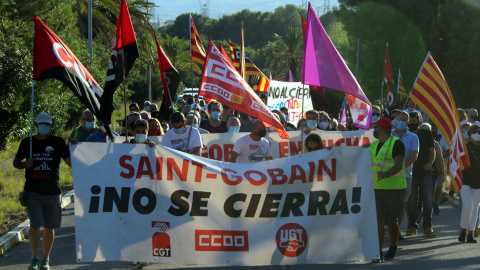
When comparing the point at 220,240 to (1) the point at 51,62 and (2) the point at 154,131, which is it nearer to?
(1) the point at 51,62

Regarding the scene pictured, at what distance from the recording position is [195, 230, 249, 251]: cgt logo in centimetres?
730

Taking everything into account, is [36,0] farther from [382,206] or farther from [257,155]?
[382,206]

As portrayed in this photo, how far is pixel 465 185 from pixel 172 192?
4.39 m

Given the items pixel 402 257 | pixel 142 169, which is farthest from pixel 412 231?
pixel 142 169

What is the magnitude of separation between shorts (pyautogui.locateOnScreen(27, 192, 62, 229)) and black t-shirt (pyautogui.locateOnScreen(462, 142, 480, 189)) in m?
5.35

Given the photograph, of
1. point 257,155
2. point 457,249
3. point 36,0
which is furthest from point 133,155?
point 36,0

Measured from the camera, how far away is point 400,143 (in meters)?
8.22

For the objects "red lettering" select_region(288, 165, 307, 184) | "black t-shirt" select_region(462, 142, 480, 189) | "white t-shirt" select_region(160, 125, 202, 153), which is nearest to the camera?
"red lettering" select_region(288, 165, 307, 184)

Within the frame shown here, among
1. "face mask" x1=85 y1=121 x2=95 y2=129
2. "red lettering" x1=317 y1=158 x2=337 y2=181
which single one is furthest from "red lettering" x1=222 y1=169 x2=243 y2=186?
"face mask" x1=85 y1=121 x2=95 y2=129

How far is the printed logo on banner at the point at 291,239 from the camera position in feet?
24.1

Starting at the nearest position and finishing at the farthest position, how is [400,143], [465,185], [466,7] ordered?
[400,143]
[465,185]
[466,7]

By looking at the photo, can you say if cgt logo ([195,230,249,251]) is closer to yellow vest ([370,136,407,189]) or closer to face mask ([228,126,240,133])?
yellow vest ([370,136,407,189])

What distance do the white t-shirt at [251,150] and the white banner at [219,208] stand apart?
1515mm

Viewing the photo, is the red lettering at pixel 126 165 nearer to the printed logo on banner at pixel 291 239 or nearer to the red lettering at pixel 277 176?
the red lettering at pixel 277 176
